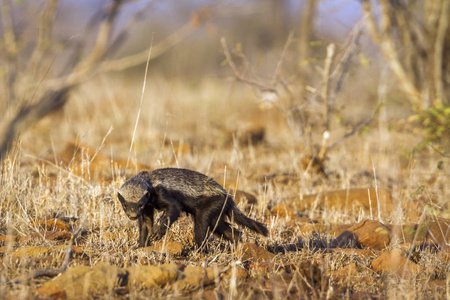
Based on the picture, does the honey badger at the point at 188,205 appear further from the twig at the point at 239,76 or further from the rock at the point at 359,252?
the twig at the point at 239,76

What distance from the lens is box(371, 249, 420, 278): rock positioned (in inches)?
173

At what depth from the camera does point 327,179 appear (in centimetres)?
811

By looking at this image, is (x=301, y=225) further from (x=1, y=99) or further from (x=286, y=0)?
(x=286, y=0)

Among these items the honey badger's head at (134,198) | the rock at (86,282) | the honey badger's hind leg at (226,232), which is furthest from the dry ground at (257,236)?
the honey badger's head at (134,198)

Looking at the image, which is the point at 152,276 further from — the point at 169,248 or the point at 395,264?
the point at 395,264

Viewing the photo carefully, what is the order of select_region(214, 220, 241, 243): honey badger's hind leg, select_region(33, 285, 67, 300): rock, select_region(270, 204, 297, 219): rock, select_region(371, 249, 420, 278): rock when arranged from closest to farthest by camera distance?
select_region(33, 285, 67, 300): rock
select_region(371, 249, 420, 278): rock
select_region(214, 220, 241, 243): honey badger's hind leg
select_region(270, 204, 297, 219): rock

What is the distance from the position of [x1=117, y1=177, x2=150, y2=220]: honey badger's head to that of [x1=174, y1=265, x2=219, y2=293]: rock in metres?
0.88

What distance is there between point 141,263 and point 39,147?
272 inches

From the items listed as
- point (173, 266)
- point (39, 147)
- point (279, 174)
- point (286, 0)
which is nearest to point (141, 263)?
point (173, 266)

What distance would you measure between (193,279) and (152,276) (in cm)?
30

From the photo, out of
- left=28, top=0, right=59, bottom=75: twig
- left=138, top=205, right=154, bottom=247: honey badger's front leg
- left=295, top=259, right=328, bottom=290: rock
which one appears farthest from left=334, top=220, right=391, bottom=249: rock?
left=28, top=0, right=59, bottom=75: twig

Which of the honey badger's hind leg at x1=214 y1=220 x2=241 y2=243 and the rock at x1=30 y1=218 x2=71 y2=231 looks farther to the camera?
the rock at x1=30 y1=218 x2=71 y2=231

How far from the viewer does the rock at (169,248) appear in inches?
179

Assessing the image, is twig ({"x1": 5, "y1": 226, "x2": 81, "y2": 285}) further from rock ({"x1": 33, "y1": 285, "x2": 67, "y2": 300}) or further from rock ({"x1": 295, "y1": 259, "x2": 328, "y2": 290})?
rock ({"x1": 295, "y1": 259, "x2": 328, "y2": 290})
